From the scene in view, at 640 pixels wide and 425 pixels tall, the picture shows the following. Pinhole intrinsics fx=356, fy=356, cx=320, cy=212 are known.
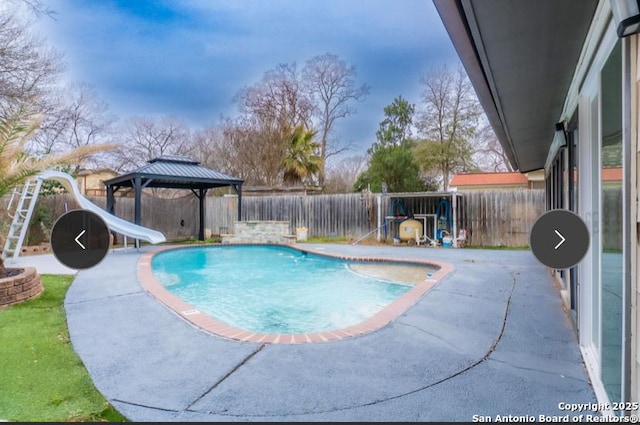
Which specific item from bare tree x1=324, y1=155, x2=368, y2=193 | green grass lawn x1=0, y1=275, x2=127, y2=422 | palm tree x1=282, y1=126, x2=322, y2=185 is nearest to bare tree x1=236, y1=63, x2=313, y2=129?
palm tree x1=282, y1=126, x2=322, y2=185

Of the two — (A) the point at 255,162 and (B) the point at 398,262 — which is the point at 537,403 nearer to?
(B) the point at 398,262

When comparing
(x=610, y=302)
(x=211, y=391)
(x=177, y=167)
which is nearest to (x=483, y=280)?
(x=610, y=302)

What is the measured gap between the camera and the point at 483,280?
6.39 meters

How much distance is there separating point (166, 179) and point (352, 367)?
11.8m

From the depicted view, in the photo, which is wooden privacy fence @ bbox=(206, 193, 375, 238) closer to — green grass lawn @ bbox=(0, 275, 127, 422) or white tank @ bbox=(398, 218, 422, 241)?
white tank @ bbox=(398, 218, 422, 241)

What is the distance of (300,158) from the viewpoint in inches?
831

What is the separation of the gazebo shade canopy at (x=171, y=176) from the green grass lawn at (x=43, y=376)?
8.73 m

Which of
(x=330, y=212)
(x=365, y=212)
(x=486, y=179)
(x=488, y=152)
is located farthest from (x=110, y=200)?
(x=488, y=152)

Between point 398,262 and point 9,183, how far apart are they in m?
8.15

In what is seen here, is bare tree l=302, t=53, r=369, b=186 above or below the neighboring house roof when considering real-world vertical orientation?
above

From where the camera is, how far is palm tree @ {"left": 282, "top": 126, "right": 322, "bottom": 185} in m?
20.9

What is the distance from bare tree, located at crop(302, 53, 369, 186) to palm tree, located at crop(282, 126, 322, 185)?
7.12 feet

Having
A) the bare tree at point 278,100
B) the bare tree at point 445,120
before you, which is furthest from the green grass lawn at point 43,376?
the bare tree at point 278,100

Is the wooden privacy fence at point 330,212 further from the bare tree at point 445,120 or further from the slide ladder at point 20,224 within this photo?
the bare tree at point 445,120
